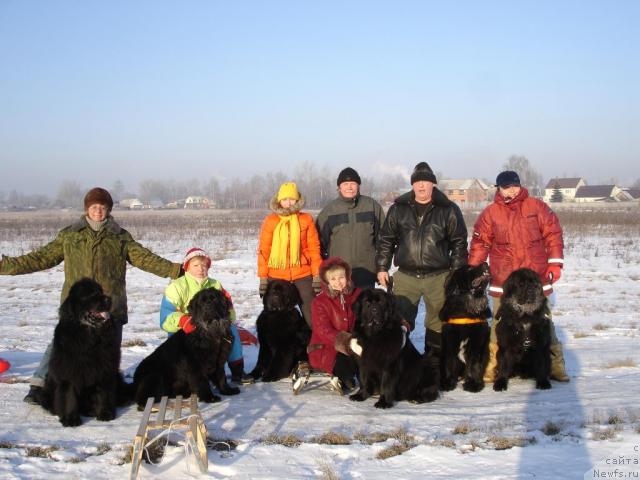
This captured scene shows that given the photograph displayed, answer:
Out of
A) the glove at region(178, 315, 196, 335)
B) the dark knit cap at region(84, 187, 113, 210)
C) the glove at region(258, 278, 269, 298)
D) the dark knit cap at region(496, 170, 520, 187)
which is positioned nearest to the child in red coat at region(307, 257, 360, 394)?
the glove at region(258, 278, 269, 298)

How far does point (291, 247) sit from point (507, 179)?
6.95 ft

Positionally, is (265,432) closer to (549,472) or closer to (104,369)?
(104,369)

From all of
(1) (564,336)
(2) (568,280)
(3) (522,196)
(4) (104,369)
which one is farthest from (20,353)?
(2) (568,280)

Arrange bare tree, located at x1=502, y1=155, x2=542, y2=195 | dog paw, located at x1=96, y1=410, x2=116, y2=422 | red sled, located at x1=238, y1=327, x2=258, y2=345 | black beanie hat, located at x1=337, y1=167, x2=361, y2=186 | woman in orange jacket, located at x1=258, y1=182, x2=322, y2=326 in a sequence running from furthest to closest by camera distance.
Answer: bare tree, located at x1=502, y1=155, x2=542, y2=195 → red sled, located at x1=238, y1=327, x2=258, y2=345 → black beanie hat, located at x1=337, y1=167, x2=361, y2=186 → woman in orange jacket, located at x1=258, y1=182, x2=322, y2=326 → dog paw, located at x1=96, y1=410, x2=116, y2=422

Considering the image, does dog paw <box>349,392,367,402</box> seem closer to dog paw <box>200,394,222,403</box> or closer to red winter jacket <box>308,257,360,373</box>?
red winter jacket <box>308,257,360,373</box>

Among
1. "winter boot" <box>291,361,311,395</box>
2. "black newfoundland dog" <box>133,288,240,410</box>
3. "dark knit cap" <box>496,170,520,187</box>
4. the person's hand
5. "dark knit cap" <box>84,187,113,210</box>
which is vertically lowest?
"winter boot" <box>291,361,311,395</box>

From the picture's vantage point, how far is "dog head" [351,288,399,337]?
4445 millimetres

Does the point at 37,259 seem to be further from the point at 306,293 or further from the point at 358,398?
the point at 358,398

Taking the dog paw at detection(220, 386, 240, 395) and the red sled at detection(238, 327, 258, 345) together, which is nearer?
the dog paw at detection(220, 386, 240, 395)

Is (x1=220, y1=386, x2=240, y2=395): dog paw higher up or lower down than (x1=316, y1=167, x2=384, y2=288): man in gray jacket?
lower down

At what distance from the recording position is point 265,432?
3873mm

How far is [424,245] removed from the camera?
5.29 metres

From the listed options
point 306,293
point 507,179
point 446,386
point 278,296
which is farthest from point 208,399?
point 507,179

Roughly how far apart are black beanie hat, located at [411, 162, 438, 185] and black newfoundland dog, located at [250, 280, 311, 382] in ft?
5.16
